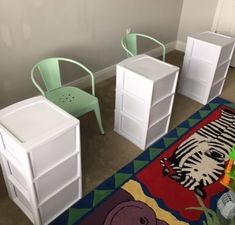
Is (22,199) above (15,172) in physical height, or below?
below

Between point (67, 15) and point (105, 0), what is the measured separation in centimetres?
48

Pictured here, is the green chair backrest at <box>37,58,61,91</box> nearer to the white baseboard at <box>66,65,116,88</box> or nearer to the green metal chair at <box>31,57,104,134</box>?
the green metal chair at <box>31,57,104,134</box>

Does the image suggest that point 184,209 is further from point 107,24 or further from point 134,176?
point 107,24

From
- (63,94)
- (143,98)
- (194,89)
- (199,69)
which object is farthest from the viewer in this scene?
(194,89)

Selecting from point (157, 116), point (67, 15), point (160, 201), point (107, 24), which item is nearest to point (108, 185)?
point (160, 201)

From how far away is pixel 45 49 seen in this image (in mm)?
2473

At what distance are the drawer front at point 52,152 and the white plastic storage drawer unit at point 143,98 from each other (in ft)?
2.41

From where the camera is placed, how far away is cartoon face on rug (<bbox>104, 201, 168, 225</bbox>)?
1.74m

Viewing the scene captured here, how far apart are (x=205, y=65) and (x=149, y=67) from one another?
2.83 feet

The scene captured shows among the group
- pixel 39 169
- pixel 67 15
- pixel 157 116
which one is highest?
pixel 67 15

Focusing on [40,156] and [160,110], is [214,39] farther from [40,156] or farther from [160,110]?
[40,156]

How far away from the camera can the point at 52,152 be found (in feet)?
4.82

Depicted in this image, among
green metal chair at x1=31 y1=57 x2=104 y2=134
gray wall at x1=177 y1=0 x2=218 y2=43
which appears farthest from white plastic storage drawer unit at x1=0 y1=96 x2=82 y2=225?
gray wall at x1=177 y1=0 x2=218 y2=43

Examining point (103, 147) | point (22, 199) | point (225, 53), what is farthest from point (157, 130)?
point (22, 199)
